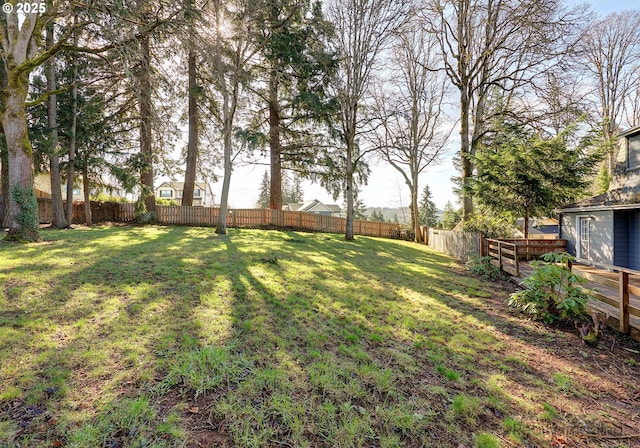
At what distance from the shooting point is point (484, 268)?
866cm

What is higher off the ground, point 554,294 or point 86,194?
point 86,194

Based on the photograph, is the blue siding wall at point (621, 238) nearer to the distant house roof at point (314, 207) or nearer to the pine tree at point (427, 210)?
the pine tree at point (427, 210)

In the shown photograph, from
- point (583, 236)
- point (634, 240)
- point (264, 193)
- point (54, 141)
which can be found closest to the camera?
point (634, 240)

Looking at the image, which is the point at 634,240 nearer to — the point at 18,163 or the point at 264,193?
the point at 18,163

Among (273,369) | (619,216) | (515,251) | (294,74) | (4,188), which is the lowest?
(273,369)

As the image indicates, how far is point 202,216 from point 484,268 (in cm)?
1398

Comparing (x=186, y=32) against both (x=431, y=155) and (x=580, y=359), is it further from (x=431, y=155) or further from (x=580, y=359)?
(x=431, y=155)

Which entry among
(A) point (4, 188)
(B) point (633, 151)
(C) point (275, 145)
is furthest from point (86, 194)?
(B) point (633, 151)

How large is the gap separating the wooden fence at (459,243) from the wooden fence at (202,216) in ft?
23.4

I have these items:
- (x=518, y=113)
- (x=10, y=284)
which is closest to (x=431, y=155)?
(x=518, y=113)

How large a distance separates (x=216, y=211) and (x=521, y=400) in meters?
15.6

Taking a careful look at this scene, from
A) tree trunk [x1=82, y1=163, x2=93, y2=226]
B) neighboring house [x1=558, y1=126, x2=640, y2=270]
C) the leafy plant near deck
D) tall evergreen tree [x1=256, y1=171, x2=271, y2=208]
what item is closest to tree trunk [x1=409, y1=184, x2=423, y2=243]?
neighboring house [x1=558, y1=126, x2=640, y2=270]

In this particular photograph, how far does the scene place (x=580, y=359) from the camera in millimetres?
3680

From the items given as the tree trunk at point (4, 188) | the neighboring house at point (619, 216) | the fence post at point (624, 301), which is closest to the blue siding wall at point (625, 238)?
the neighboring house at point (619, 216)
